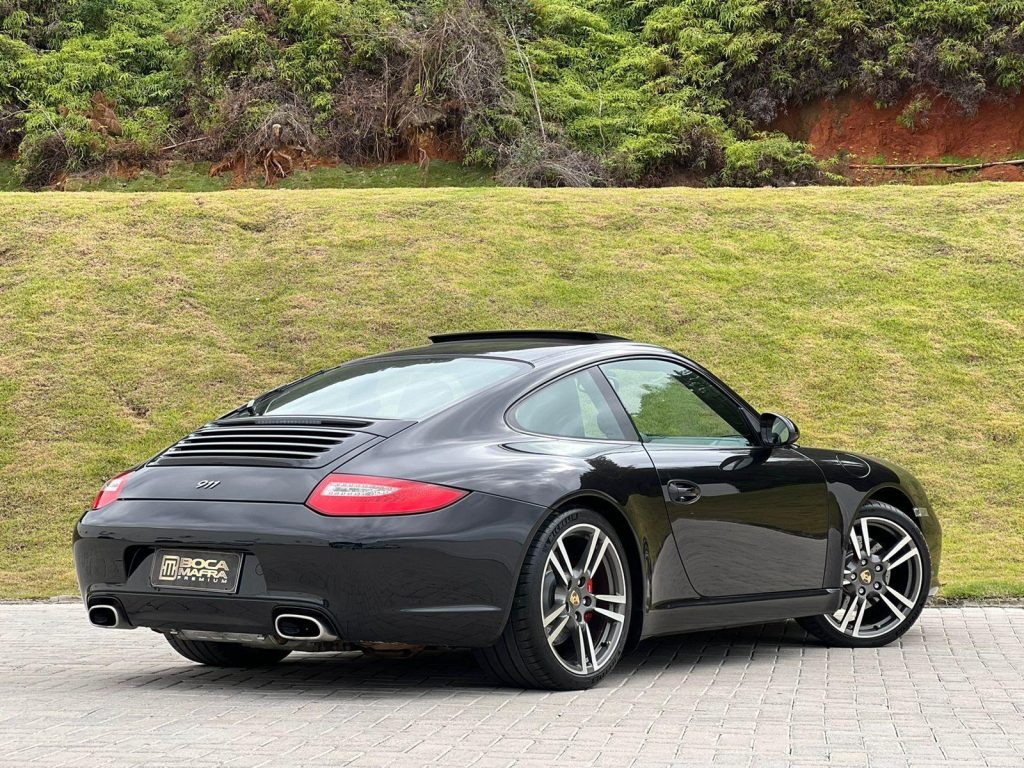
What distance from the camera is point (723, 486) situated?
19.6 ft

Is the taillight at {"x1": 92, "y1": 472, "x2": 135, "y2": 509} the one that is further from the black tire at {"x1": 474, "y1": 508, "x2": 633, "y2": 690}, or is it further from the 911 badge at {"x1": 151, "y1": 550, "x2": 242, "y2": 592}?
the black tire at {"x1": 474, "y1": 508, "x2": 633, "y2": 690}

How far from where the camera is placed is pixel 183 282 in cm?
1664

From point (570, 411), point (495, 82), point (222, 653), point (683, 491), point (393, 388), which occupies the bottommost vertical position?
point (222, 653)

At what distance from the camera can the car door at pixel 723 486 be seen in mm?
5793

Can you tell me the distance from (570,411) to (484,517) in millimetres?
948

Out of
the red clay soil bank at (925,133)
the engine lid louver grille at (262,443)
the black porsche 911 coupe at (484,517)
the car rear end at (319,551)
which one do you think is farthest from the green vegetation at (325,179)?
the car rear end at (319,551)

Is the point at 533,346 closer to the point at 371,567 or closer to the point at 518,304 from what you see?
the point at 371,567

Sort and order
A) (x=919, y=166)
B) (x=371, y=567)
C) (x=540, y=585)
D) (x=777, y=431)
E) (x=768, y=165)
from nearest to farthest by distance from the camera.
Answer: (x=371, y=567), (x=540, y=585), (x=777, y=431), (x=768, y=165), (x=919, y=166)

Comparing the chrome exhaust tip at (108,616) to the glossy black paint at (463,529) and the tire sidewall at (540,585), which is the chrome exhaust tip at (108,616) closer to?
the glossy black paint at (463,529)

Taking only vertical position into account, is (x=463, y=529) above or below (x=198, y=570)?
above

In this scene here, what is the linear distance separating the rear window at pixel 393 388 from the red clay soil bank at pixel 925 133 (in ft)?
85.9

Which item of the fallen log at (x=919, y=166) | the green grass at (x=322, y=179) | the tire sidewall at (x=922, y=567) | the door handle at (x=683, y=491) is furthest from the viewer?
the fallen log at (x=919, y=166)

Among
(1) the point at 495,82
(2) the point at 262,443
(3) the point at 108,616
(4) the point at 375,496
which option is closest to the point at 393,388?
(2) the point at 262,443

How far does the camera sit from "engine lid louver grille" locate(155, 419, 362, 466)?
5.09 meters
